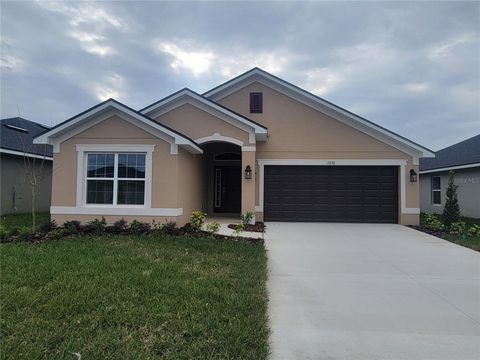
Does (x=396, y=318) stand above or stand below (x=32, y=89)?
Result: below

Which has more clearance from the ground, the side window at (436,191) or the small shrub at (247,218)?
the side window at (436,191)

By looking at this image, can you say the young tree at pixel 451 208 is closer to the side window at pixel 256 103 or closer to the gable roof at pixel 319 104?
the gable roof at pixel 319 104

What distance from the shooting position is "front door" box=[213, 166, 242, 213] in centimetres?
1598

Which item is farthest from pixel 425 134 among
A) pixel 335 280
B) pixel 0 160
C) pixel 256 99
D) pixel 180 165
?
pixel 0 160

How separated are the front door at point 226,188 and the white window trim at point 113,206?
5.56 m

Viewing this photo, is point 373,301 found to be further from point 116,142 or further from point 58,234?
point 116,142

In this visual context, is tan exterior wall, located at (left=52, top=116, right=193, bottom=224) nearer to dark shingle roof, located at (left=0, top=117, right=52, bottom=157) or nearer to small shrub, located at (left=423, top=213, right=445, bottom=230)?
dark shingle roof, located at (left=0, top=117, right=52, bottom=157)

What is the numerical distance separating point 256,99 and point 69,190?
8283 mm

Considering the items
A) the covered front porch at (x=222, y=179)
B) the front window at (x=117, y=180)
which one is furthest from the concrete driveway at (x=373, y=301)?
the covered front porch at (x=222, y=179)

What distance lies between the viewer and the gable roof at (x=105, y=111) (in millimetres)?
10156

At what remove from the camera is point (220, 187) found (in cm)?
1603

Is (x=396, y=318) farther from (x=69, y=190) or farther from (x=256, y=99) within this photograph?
(x=256, y=99)

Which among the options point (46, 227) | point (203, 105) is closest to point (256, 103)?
point (203, 105)

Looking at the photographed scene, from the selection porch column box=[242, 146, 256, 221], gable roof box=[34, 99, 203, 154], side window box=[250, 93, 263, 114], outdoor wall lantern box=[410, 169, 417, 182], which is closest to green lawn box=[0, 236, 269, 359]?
gable roof box=[34, 99, 203, 154]
